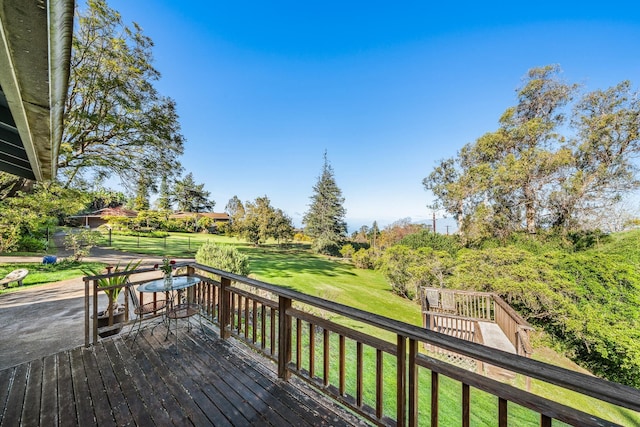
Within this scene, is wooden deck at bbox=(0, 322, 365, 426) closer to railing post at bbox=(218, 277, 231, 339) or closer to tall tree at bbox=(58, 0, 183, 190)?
railing post at bbox=(218, 277, 231, 339)

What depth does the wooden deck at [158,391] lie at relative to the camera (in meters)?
1.86

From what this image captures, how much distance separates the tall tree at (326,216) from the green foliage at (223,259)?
43.3ft

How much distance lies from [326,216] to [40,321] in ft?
61.1

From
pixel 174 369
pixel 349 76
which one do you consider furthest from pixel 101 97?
pixel 349 76

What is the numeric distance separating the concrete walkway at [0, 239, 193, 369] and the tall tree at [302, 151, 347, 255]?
1609 centimetres

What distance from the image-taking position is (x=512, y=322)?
501 cm

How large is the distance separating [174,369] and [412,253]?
9326mm

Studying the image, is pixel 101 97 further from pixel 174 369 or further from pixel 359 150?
pixel 359 150

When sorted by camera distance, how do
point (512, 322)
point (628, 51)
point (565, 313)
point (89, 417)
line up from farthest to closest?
1. point (628, 51)
2. point (565, 313)
3. point (512, 322)
4. point (89, 417)

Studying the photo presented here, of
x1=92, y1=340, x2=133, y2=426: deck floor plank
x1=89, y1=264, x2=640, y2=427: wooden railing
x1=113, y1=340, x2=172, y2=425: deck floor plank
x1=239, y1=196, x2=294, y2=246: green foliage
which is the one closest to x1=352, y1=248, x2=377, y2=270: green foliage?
x1=239, y1=196, x2=294, y2=246: green foliage

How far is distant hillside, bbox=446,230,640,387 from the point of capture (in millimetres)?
5258

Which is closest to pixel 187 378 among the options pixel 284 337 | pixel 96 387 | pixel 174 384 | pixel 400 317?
pixel 174 384

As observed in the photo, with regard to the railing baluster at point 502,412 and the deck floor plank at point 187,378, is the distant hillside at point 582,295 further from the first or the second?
the deck floor plank at point 187,378

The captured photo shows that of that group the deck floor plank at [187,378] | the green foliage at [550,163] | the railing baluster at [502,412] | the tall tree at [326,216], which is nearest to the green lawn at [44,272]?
the deck floor plank at [187,378]
